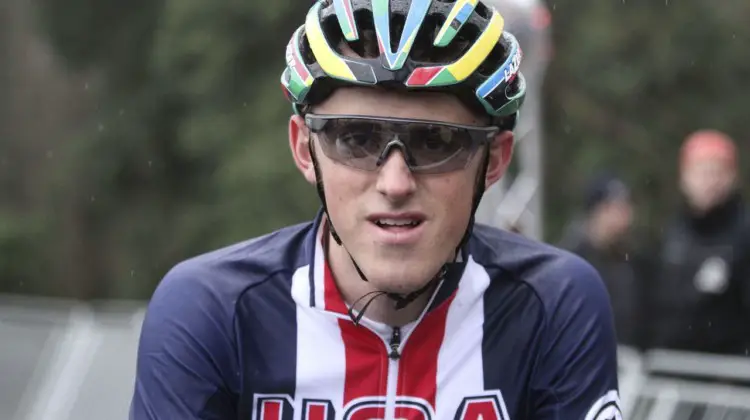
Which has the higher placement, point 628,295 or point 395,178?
point 395,178

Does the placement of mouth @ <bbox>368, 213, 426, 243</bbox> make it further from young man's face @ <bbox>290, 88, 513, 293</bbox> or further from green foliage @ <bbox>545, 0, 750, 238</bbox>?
green foliage @ <bbox>545, 0, 750, 238</bbox>

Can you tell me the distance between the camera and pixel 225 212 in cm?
1454

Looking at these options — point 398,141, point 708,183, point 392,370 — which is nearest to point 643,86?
point 708,183

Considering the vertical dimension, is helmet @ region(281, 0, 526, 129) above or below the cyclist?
above

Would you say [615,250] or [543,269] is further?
[615,250]

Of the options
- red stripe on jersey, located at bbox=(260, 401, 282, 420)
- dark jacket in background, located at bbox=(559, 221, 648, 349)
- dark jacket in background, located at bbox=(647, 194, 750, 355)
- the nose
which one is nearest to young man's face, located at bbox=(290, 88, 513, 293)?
the nose

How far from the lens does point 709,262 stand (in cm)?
633

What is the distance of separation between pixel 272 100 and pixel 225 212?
1442mm

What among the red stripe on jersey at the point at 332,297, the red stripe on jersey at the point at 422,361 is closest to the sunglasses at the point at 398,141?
the red stripe on jersey at the point at 332,297

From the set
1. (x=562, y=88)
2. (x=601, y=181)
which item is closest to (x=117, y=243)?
(x=562, y=88)

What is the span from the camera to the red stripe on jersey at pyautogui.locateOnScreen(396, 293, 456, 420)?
2.90 meters

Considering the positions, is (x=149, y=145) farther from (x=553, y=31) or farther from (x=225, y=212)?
(x=553, y=31)

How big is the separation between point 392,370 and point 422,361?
0.07m

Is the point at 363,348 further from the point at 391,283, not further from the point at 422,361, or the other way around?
the point at 391,283
